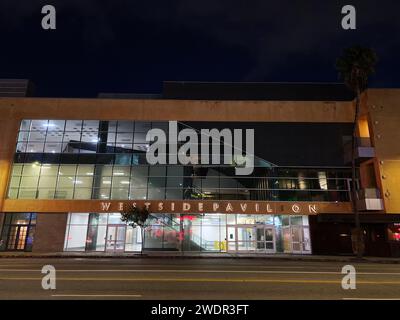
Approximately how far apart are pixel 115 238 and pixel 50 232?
6.01 meters

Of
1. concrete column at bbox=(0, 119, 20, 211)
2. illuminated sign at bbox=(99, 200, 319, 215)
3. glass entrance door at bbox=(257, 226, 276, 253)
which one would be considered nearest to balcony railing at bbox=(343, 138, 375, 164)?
illuminated sign at bbox=(99, 200, 319, 215)

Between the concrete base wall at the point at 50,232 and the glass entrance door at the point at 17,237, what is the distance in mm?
1341

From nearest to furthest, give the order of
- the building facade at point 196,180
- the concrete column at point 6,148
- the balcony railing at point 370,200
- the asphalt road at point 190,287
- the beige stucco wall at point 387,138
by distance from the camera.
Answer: the asphalt road at point 190,287
the balcony railing at point 370,200
the beige stucco wall at point 387,138
the building facade at point 196,180
the concrete column at point 6,148

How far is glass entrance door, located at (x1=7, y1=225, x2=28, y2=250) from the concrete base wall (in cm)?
134

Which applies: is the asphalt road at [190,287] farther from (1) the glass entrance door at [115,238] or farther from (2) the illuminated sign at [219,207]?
(1) the glass entrance door at [115,238]

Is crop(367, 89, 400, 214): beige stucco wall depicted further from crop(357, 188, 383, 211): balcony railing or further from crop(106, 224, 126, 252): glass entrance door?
crop(106, 224, 126, 252): glass entrance door

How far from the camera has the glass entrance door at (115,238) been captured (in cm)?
2817

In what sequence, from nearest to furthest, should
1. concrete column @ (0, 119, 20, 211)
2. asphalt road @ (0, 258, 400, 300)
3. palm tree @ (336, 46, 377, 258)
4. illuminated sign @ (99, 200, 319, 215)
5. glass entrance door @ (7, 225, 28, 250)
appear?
asphalt road @ (0, 258, 400, 300), palm tree @ (336, 46, 377, 258), glass entrance door @ (7, 225, 28, 250), illuminated sign @ (99, 200, 319, 215), concrete column @ (0, 119, 20, 211)

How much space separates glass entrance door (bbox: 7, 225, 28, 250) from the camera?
27844mm

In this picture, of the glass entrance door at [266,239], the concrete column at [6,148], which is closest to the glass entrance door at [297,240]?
the glass entrance door at [266,239]

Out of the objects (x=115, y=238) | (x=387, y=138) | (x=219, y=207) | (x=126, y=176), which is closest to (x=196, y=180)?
(x=219, y=207)

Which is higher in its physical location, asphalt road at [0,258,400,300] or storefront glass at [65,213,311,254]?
storefront glass at [65,213,311,254]
